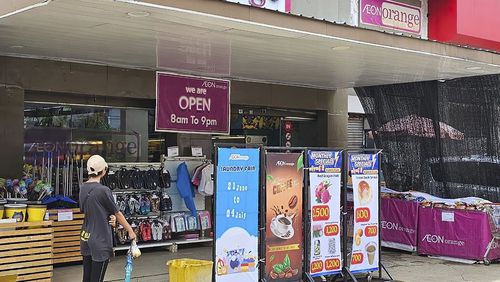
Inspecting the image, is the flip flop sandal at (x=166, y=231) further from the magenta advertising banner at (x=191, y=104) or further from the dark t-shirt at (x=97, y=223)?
the dark t-shirt at (x=97, y=223)

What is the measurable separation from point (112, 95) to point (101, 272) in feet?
15.6

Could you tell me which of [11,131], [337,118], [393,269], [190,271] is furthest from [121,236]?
[337,118]

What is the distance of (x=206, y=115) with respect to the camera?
11078 millimetres

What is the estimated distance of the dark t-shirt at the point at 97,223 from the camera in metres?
6.15

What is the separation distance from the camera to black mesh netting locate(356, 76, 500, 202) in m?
11.6

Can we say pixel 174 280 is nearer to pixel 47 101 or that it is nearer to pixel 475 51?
pixel 47 101

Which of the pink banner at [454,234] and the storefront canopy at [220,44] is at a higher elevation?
the storefront canopy at [220,44]

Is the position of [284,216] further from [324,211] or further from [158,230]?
[158,230]

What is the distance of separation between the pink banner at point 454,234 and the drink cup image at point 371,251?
8.52 ft

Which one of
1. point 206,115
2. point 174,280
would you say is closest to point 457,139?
point 206,115

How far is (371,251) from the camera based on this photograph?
8805 millimetres

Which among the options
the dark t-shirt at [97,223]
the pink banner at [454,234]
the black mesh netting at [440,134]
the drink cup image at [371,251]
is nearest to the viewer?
the dark t-shirt at [97,223]

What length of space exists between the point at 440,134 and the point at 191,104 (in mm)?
4891

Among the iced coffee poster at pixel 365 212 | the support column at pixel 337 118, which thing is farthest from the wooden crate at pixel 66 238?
the support column at pixel 337 118
